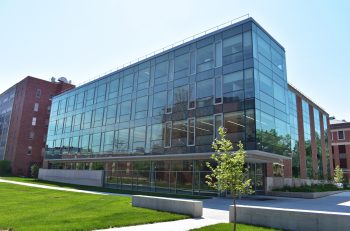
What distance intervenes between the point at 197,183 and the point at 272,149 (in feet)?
25.4

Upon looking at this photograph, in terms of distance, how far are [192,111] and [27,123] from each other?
51278 mm

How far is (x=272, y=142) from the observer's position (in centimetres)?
2534

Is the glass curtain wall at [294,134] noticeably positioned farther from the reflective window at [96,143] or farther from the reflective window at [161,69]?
the reflective window at [96,143]

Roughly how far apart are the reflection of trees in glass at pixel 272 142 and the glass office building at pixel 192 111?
9 cm

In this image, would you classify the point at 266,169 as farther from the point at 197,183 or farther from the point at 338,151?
the point at 338,151

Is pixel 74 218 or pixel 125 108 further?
pixel 125 108

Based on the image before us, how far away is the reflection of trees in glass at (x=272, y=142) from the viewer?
926 inches

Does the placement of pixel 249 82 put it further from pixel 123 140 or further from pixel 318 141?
pixel 318 141

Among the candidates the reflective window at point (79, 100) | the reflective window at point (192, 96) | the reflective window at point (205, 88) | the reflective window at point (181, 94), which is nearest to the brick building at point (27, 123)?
the reflective window at point (79, 100)

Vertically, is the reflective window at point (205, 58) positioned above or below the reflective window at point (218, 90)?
above

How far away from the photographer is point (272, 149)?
82.6ft

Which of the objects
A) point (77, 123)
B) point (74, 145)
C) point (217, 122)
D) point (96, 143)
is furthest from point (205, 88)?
point (74, 145)

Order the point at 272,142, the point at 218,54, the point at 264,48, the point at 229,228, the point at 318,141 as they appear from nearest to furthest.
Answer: the point at 229,228 → the point at 272,142 → the point at 264,48 → the point at 218,54 → the point at 318,141

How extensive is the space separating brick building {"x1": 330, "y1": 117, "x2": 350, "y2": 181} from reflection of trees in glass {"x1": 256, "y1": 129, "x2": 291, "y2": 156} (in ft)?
148
